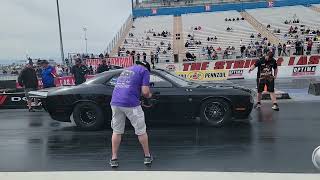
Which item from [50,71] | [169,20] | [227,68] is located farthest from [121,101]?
[169,20]

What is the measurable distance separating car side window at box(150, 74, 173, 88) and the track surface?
0.85 metres

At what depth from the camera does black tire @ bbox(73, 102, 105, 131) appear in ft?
30.0

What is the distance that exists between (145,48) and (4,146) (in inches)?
1359

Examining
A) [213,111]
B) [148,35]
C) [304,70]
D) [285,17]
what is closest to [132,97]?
[213,111]

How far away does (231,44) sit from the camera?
4072 centimetres

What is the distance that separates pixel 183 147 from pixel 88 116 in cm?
270

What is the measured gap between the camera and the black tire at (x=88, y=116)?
916 centimetres

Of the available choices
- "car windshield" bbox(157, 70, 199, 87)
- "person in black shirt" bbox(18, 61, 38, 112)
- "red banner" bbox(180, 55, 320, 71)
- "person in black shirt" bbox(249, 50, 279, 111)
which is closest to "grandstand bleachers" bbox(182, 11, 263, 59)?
"red banner" bbox(180, 55, 320, 71)

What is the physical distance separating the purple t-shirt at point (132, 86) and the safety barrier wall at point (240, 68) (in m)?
17.2

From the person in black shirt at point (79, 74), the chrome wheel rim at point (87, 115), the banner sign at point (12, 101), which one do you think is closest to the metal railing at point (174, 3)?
the banner sign at point (12, 101)

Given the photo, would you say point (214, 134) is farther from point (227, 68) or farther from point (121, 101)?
point (227, 68)

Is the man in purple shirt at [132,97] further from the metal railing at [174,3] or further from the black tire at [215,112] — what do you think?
the metal railing at [174,3]

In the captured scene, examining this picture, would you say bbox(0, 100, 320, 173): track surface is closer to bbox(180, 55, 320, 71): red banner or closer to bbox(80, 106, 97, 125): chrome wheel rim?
bbox(80, 106, 97, 125): chrome wheel rim

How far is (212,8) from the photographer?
172 feet
